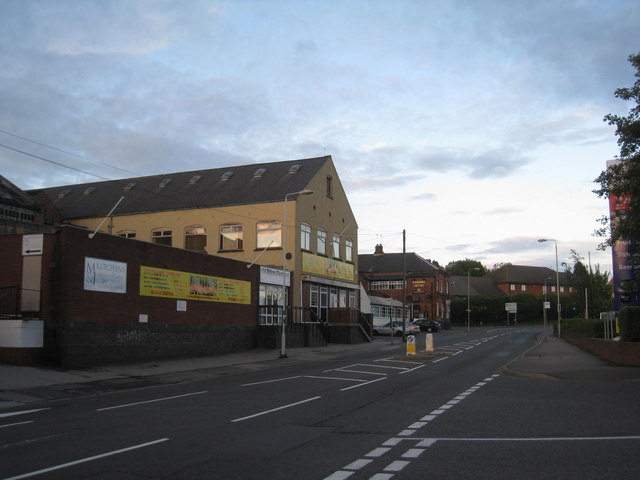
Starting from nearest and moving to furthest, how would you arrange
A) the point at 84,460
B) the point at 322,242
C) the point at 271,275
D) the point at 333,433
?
the point at 84,460, the point at 333,433, the point at 271,275, the point at 322,242

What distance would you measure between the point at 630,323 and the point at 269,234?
79.2 feet

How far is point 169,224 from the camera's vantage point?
4491 centimetres

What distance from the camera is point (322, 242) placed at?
4562 centimetres

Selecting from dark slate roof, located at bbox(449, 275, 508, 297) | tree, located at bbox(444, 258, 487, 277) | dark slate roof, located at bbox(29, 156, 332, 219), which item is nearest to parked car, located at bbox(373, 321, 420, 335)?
dark slate roof, located at bbox(29, 156, 332, 219)

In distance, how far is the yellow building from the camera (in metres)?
41.3

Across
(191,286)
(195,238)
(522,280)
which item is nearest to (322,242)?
(195,238)

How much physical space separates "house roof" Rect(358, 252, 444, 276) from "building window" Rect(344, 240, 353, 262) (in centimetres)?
3520

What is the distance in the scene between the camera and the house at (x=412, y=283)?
84312 mm

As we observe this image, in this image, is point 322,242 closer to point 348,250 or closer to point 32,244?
point 348,250

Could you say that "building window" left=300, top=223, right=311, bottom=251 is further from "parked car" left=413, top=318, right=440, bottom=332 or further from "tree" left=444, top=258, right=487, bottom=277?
"tree" left=444, top=258, right=487, bottom=277

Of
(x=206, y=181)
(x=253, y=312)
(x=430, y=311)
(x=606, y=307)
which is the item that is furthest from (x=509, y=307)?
(x=253, y=312)

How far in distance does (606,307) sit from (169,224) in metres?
34.8

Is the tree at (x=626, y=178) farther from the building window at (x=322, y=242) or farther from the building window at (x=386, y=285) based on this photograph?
the building window at (x=386, y=285)

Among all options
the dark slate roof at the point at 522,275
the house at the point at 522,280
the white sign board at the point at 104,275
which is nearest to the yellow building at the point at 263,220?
the white sign board at the point at 104,275
